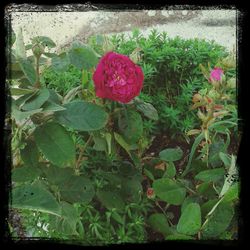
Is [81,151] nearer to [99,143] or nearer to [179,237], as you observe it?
[99,143]

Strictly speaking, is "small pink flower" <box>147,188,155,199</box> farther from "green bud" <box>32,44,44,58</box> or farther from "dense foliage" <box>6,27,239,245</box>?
"green bud" <box>32,44,44,58</box>

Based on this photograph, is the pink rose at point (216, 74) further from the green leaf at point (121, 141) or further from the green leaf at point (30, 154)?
the green leaf at point (30, 154)

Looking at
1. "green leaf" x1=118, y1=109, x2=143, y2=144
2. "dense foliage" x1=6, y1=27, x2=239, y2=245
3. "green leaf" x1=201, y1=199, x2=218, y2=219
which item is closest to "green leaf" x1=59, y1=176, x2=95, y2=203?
"dense foliage" x1=6, y1=27, x2=239, y2=245

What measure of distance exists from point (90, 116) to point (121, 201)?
19 centimetres

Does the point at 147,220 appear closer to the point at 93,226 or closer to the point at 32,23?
the point at 93,226

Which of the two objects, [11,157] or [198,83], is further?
[198,83]

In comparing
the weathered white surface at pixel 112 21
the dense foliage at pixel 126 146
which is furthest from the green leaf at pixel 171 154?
the weathered white surface at pixel 112 21

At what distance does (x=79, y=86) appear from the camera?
43.2 inches

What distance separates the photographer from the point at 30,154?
1060 millimetres

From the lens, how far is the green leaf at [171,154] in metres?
1.13

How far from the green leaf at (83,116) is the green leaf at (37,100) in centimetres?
4

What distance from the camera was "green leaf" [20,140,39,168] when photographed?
3.46 ft

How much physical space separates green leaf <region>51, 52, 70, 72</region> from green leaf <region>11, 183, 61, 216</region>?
8.5 inches

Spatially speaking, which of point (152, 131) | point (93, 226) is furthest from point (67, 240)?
point (152, 131)
